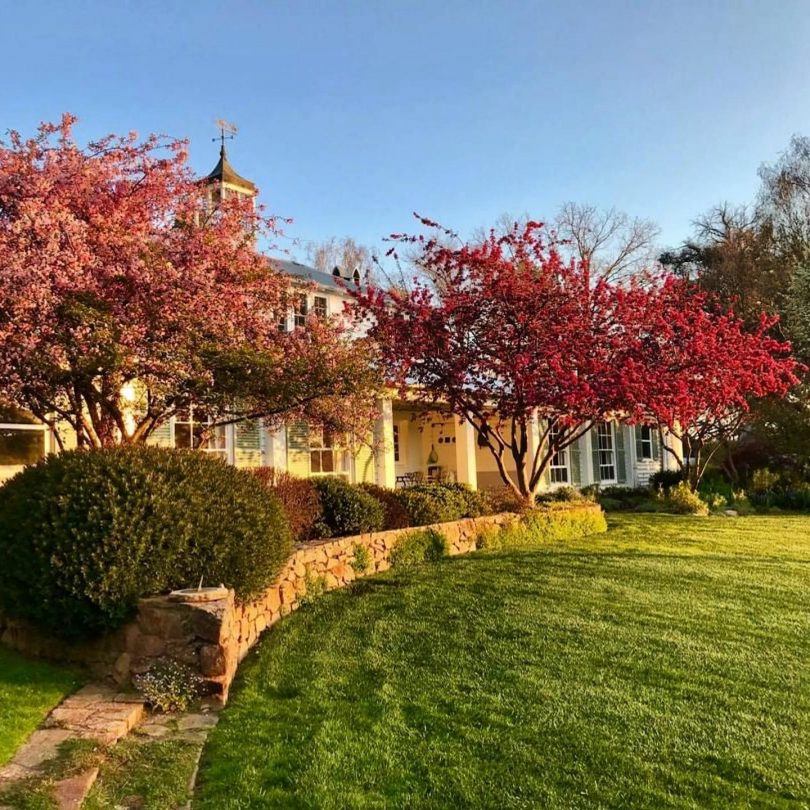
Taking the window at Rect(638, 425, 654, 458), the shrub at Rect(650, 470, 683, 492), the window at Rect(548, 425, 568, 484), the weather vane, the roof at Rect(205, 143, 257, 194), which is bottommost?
the shrub at Rect(650, 470, 683, 492)

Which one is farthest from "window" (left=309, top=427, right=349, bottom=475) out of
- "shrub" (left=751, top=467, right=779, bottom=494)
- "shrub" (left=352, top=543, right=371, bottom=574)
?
"shrub" (left=751, top=467, right=779, bottom=494)

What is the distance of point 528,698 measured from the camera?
4.25m

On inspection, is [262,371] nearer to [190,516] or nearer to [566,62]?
[190,516]

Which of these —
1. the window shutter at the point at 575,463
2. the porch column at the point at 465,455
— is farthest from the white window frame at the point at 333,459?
the window shutter at the point at 575,463

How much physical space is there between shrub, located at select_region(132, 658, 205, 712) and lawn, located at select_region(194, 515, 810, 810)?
31 centimetres

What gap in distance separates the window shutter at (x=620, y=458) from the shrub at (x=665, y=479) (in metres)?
0.84

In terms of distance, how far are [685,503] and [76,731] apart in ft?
47.6

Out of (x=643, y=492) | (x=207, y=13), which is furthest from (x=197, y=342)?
(x=643, y=492)

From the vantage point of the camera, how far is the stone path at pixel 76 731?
3.28m

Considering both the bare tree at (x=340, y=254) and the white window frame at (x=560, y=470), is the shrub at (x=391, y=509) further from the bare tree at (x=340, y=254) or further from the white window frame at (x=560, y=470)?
the bare tree at (x=340, y=254)

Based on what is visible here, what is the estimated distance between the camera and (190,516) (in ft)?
17.0

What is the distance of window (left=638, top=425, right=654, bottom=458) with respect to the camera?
2269cm

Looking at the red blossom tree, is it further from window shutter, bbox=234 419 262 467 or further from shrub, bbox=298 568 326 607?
window shutter, bbox=234 419 262 467

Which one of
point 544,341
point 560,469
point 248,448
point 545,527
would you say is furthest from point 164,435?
point 560,469
